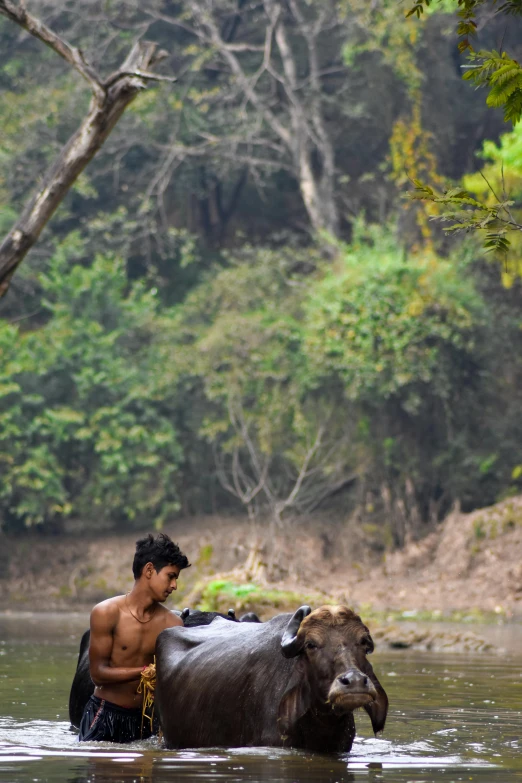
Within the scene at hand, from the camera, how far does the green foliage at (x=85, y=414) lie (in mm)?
27250

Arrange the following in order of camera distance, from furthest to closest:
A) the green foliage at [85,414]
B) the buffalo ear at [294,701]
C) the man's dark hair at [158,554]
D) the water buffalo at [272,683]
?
the green foliage at [85,414]
the man's dark hair at [158,554]
the buffalo ear at [294,701]
the water buffalo at [272,683]

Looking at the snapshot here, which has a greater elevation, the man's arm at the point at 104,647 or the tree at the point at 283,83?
the tree at the point at 283,83

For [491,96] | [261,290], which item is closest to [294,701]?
[491,96]

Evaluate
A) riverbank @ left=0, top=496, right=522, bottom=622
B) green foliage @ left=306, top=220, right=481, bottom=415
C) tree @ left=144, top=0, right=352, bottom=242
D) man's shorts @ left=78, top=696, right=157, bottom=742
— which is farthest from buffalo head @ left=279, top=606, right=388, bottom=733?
tree @ left=144, top=0, right=352, bottom=242

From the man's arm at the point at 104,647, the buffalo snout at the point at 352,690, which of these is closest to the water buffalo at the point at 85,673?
the man's arm at the point at 104,647

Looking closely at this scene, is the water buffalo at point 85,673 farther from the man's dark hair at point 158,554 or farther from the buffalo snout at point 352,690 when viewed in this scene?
the buffalo snout at point 352,690

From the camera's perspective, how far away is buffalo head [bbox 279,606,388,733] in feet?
22.1

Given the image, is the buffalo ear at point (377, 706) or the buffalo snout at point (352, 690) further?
the buffalo ear at point (377, 706)

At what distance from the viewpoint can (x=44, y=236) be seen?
30.9 m

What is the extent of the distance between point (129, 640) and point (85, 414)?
20176mm

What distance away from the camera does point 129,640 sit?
7879mm

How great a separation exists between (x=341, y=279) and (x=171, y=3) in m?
11.4

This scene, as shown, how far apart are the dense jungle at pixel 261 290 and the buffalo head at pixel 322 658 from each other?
638 inches

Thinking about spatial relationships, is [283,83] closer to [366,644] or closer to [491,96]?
[491,96]
